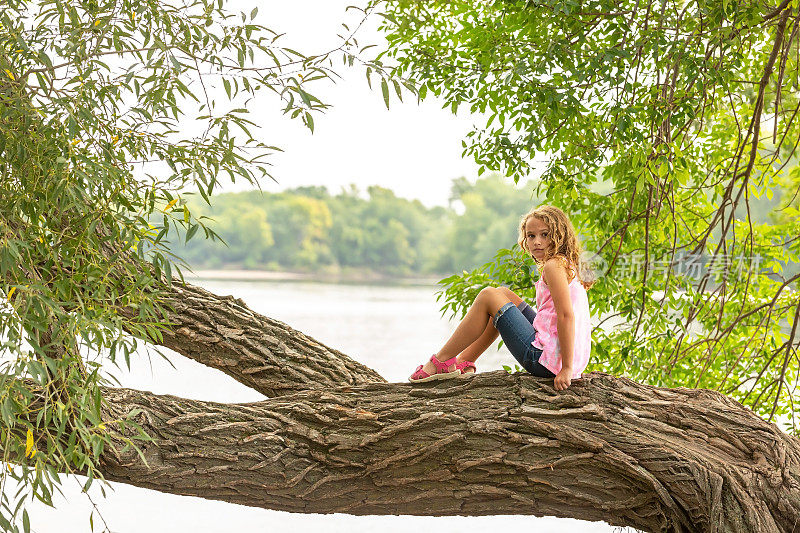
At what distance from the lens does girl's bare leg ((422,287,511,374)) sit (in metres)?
2.62

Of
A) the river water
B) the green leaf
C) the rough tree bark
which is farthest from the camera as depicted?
the river water

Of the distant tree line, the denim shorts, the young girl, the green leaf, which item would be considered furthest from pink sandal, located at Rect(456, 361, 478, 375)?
the distant tree line

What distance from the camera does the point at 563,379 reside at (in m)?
2.41

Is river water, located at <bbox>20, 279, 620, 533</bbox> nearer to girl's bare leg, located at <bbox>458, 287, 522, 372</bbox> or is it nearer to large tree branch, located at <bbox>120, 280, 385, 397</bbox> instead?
large tree branch, located at <bbox>120, 280, 385, 397</bbox>

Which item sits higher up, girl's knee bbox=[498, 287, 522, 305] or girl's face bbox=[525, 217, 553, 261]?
girl's face bbox=[525, 217, 553, 261]

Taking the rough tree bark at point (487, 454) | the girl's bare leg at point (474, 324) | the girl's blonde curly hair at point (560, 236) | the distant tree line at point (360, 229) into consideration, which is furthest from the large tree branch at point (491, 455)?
the distant tree line at point (360, 229)

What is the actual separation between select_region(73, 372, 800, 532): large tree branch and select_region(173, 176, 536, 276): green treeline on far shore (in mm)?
8591

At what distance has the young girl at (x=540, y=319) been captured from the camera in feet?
8.16

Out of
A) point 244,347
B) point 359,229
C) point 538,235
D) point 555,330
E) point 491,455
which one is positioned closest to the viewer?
point 491,455

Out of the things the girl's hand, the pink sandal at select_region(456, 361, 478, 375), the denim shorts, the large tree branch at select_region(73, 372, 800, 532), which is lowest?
the large tree branch at select_region(73, 372, 800, 532)

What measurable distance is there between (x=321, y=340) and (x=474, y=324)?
9.69ft

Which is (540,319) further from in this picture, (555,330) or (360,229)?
(360,229)

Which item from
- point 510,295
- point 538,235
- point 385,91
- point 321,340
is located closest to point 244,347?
point 510,295

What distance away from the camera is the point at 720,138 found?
3.71 metres
